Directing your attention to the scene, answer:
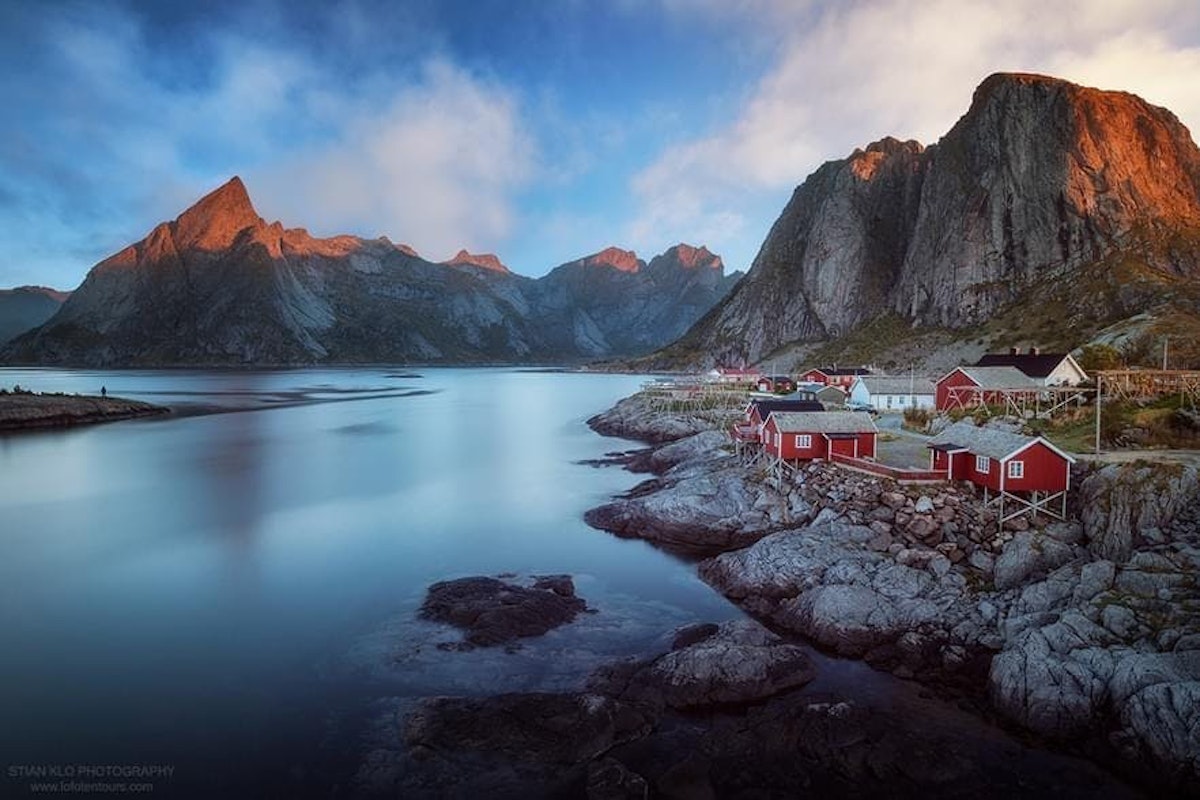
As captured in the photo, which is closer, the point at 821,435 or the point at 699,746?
the point at 699,746

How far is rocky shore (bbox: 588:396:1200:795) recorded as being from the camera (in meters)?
17.8

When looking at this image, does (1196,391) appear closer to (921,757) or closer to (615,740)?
(921,757)

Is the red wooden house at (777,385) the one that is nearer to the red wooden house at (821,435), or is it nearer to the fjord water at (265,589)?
the fjord water at (265,589)

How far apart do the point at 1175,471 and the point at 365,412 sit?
320 ft

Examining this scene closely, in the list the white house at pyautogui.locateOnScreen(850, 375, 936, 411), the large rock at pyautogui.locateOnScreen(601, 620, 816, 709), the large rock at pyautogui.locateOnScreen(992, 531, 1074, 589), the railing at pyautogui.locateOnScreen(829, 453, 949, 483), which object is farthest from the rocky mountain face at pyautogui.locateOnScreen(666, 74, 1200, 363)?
the large rock at pyautogui.locateOnScreen(601, 620, 816, 709)

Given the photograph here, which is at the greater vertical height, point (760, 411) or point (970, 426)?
point (760, 411)

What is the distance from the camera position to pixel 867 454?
128 feet

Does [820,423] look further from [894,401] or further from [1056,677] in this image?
[894,401]

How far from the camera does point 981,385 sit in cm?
5453

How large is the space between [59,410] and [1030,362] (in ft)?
354

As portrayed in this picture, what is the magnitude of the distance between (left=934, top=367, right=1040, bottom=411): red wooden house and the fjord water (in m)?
28.3

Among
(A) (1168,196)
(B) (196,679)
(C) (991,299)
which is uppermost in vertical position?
(A) (1168,196)

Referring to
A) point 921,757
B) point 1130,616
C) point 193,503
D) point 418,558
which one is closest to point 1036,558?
point 1130,616

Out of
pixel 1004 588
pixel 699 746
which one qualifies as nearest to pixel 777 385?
pixel 1004 588
